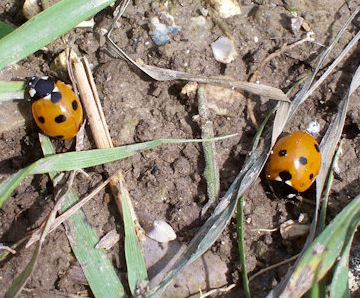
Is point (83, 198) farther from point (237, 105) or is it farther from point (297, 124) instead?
point (297, 124)

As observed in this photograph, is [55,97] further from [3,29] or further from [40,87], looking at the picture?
[3,29]

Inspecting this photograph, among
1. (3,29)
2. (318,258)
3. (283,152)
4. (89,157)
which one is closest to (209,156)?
(283,152)

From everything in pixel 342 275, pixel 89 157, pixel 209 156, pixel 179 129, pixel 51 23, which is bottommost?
pixel 342 275

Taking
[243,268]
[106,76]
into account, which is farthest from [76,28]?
[243,268]

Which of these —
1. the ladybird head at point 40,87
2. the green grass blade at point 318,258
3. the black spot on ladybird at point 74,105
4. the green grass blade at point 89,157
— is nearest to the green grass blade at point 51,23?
the ladybird head at point 40,87

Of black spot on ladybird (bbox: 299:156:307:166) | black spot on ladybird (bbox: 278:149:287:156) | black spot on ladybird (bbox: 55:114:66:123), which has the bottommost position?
black spot on ladybird (bbox: 299:156:307:166)

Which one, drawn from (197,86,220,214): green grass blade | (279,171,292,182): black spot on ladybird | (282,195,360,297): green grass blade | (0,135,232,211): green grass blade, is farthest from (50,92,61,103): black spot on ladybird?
(282,195,360,297): green grass blade

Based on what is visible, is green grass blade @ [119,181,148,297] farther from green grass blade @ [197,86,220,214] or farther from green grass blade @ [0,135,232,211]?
green grass blade @ [197,86,220,214]
